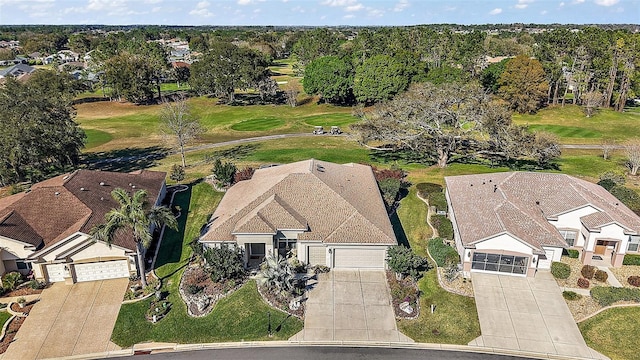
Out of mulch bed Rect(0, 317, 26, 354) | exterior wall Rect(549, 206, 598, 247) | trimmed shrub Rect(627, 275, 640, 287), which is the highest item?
exterior wall Rect(549, 206, 598, 247)

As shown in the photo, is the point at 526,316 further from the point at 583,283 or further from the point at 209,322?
the point at 209,322

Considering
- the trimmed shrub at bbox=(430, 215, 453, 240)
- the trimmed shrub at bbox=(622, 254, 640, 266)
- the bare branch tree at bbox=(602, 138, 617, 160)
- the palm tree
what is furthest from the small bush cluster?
the bare branch tree at bbox=(602, 138, 617, 160)

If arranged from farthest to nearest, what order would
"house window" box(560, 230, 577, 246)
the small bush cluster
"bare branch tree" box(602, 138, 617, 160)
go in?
"bare branch tree" box(602, 138, 617, 160) < "house window" box(560, 230, 577, 246) < the small bush cluster

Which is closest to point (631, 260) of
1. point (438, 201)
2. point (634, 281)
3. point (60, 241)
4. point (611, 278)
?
point (634, 281)

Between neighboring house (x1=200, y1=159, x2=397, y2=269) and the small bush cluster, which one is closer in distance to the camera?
the small bush cluster

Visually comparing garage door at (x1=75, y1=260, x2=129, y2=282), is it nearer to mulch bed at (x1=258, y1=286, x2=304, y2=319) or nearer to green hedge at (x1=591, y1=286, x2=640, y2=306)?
mulch bed at (x1=258, y1=286, x2=304, y2=319)

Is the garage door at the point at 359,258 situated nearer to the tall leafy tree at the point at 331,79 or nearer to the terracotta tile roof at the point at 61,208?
the terracotta tile roof at the point at 61,208

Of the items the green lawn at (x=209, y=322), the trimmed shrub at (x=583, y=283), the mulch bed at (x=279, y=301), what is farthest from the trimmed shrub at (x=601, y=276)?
the green lawn at (x=209, y=322)
